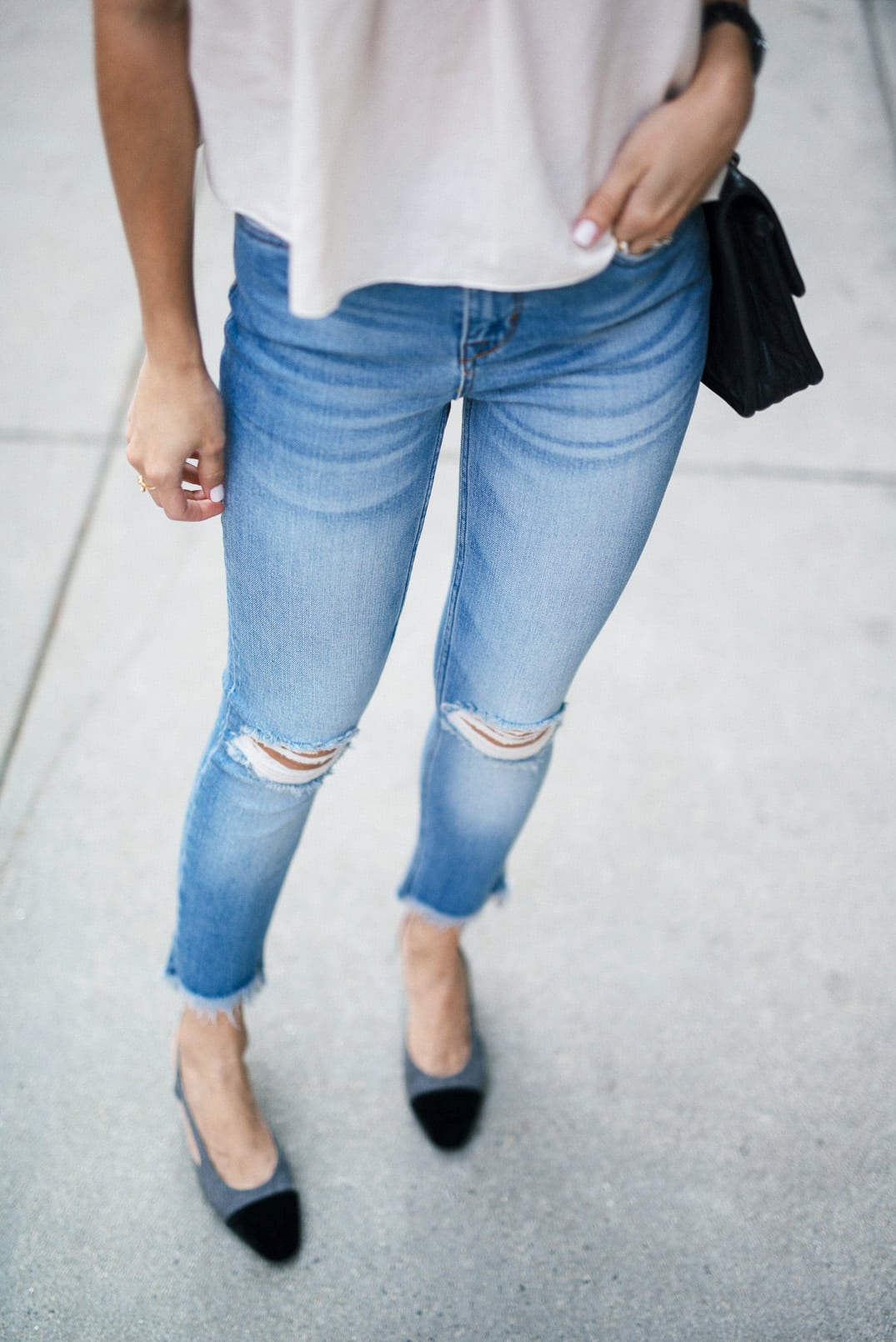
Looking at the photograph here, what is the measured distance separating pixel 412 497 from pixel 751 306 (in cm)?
38

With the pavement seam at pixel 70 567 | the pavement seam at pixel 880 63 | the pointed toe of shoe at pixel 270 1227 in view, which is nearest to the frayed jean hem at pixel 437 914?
the pointed toe of shoe at pixel 270 1227

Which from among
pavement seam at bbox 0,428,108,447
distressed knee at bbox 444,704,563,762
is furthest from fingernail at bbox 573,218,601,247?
pavement seam at bbox 0,428,108,447

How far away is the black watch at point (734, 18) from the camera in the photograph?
88 centimetres

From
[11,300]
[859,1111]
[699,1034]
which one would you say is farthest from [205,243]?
[859,1111]

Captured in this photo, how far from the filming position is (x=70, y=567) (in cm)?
209

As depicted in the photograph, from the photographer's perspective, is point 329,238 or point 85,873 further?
point 85,873

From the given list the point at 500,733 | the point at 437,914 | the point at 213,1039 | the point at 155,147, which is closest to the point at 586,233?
the point at 155,147

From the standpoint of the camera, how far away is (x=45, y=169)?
294cm

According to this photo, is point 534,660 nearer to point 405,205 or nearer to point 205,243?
point 405,205

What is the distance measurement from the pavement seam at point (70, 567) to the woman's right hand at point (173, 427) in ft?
3.29

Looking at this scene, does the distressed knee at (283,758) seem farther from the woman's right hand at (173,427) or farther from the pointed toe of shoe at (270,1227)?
the pointed toe of shoe at (270,1227)

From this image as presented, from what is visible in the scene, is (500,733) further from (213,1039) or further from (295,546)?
(213,1039)

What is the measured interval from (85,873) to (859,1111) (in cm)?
121

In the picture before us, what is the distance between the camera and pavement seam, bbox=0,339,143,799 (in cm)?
183
